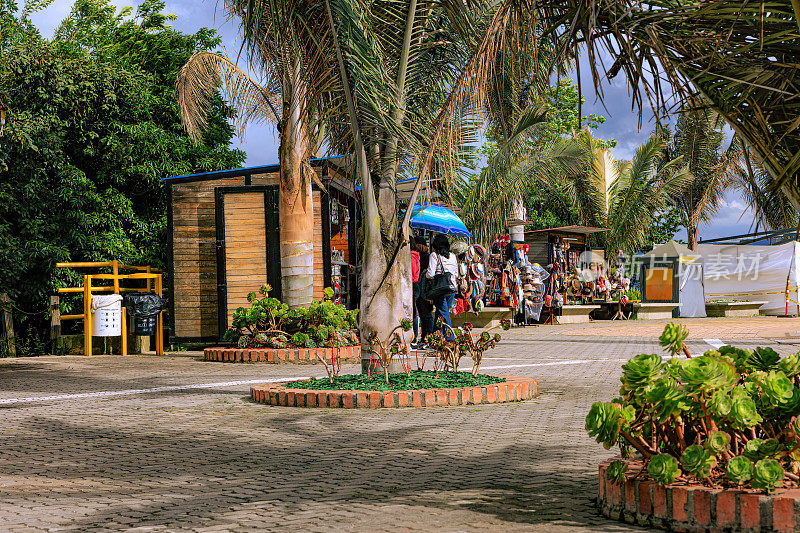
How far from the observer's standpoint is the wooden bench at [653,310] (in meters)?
30.1

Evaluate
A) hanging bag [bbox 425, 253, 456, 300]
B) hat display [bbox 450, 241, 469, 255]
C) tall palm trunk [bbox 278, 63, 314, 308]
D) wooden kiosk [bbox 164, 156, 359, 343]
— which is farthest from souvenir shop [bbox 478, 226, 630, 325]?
tall palm trunk [bbox 278, 63, 314, 308]

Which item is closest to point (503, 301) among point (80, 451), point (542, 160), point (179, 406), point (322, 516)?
point (542, 160)

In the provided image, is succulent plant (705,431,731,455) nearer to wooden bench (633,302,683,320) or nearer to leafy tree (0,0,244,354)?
leafy tree (0,0,244,354)

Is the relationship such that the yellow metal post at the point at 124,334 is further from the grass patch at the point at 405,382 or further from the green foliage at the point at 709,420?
the green foliage at the point at 709,420

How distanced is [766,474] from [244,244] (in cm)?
1362

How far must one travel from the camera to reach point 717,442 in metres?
3.48

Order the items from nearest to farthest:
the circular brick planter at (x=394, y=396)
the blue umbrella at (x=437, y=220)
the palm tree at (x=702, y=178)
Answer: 1. the circular brick planter at (x=394, y=396)
2. the blue umbrella at (x=437, y=220)
3. the palm tree at (x=702, y=178)

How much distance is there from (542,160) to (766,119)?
22.1 meters

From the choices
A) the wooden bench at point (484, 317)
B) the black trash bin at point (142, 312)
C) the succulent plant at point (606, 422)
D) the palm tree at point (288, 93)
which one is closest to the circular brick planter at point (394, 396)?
the palm tree at point (288, 93)

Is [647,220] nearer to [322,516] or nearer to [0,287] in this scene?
[0,287]

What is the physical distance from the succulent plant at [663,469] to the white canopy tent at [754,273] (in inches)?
1161

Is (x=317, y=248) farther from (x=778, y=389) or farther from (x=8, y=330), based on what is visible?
(x=778, y=389)

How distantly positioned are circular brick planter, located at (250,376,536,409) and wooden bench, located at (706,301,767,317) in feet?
84.2

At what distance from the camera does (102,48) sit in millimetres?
28469
